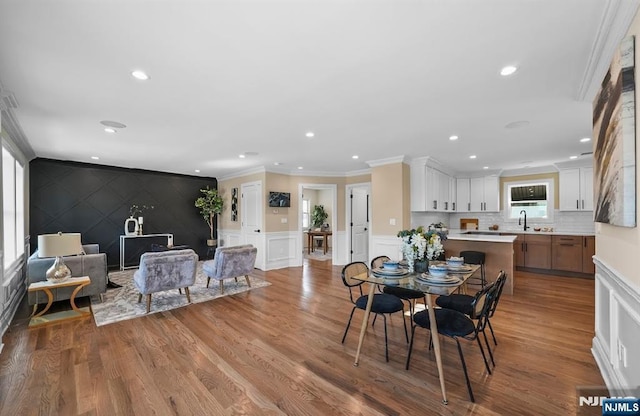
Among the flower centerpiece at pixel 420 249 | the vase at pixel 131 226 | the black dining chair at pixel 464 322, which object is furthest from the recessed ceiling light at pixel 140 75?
the vase at pixel 131 226

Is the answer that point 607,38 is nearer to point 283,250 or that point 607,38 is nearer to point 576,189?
point 576,189

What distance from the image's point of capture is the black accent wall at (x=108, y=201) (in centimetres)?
562

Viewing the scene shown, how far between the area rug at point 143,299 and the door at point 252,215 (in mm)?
1219

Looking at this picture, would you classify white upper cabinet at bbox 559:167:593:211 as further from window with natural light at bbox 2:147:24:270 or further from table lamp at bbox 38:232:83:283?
window with natural light at bbox 2:147:24:270

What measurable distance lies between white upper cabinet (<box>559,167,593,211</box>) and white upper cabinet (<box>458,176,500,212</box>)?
48.2 inches

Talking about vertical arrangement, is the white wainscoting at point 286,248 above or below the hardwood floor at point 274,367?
above

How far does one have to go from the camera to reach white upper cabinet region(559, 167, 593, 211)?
584 cm

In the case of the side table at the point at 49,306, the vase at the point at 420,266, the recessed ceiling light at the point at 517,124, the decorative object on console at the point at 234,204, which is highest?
the recessed ceiling light at the point at 517,124

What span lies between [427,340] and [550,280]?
4.19 metres

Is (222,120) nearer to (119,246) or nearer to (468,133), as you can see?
(468,133)

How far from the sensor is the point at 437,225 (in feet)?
20.5

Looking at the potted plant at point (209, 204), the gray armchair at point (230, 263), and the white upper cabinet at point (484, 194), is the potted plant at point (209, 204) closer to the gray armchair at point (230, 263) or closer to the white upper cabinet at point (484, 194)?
the gray armchair at point (230, 263)

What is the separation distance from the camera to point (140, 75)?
2.26 m

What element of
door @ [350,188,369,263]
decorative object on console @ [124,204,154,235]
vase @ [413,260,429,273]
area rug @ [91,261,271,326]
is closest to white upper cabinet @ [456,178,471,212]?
door @ [350,188,369,263]
